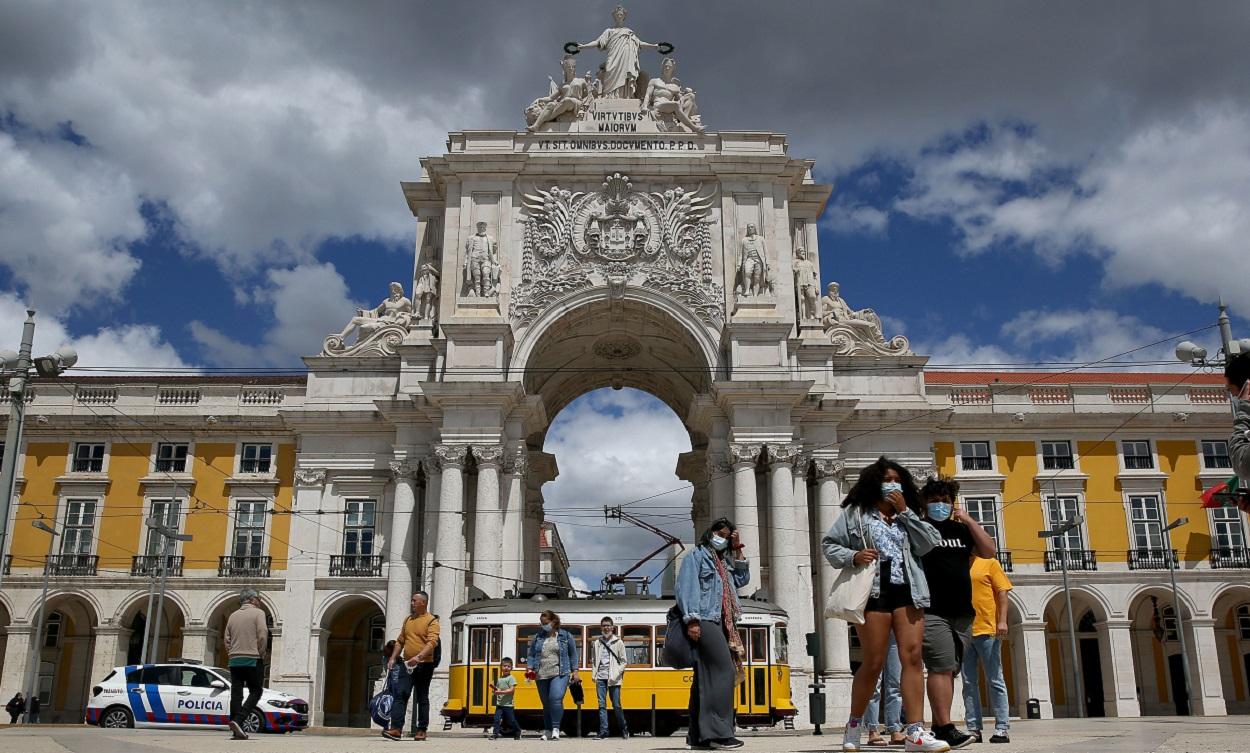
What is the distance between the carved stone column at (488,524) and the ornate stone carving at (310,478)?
6555 mm

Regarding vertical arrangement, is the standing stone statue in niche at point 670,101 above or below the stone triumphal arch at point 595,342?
above

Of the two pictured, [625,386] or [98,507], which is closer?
[98,507]

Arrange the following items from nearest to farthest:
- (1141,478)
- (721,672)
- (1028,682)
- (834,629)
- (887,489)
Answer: (887,489), (721,672), (834,629), (1028,682), (1141,478)

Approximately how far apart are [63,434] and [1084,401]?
36.6 meters

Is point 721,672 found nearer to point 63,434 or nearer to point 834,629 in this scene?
point 834,629

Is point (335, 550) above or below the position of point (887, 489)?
above

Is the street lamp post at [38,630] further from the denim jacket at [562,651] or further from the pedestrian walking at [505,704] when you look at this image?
the denim jacket at [562,651]

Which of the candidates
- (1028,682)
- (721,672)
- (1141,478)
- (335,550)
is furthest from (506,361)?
(721,672)

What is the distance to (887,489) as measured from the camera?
9.58m

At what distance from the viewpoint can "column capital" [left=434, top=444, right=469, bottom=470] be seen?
34.8m

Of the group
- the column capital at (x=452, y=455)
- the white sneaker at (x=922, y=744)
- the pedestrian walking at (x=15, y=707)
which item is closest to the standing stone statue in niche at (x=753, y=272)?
the column capital at (x=452, y=455)

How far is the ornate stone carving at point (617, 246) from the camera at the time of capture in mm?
38031

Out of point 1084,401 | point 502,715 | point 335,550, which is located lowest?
point 502,715

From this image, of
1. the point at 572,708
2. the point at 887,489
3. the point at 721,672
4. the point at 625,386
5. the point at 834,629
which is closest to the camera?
the point at 887,489
